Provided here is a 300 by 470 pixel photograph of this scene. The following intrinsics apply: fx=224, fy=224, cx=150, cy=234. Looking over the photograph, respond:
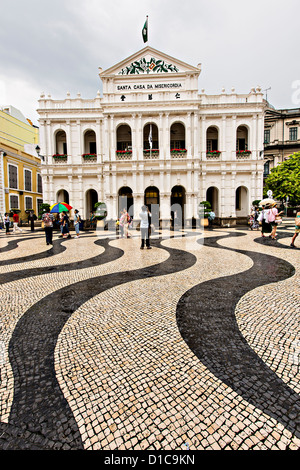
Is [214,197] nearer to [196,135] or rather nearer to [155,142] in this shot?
[196,135]

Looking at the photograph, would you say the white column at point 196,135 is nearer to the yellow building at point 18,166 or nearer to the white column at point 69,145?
the white column at point 69,145

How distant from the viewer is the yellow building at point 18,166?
87.6ft

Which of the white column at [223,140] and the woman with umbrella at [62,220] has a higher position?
the white column at [223,140]

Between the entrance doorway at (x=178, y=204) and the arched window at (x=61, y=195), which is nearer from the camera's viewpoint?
the entrance doorway at (x=178, y=204)

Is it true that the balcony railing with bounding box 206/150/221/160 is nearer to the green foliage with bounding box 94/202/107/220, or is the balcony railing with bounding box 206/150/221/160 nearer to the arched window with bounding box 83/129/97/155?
the green foliage with bounding box 94/202/107/220

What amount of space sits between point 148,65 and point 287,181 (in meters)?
19.4

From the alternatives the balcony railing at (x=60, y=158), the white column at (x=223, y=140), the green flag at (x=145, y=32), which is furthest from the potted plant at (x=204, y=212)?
the green flag at (x=145, y=32)

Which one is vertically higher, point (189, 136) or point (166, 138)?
point (189, 136)

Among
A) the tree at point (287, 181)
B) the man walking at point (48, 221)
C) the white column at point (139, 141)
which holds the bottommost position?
the man walking at point (48, 221)

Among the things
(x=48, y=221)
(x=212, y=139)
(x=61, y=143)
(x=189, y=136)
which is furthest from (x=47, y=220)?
(x=212, y=139)

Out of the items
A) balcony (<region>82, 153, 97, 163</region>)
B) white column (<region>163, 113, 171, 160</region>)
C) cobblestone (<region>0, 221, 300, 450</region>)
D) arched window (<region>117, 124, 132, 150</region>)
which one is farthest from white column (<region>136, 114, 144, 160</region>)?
cobblestone (<region>0, 221, 300, 450</region>)

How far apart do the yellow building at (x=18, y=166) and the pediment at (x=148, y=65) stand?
562 inches

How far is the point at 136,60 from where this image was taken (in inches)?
804

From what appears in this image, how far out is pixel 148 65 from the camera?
2047cm
